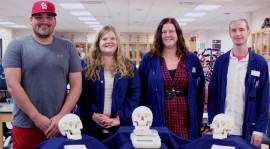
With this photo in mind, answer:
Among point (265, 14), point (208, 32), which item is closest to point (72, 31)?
point (208, 32)

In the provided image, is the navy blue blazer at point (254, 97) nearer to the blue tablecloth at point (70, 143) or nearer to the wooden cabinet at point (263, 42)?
the blue tablecloth at point (70, 143)

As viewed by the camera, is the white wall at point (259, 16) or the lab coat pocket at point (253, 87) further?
the white wall at point (259, 16)

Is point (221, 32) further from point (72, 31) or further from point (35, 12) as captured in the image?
point (35, 12)

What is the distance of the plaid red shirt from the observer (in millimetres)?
2674

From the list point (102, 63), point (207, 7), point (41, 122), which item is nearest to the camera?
point (41, 122)

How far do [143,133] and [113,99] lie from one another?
90 cm

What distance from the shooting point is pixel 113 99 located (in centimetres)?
256

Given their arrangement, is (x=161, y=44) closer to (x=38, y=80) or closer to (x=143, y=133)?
(x=38, y=80)

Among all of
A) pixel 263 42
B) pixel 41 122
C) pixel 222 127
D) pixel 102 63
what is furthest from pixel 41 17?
pixel 263 42

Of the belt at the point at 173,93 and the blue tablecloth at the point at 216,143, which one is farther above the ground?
the belt at the point at 173,93

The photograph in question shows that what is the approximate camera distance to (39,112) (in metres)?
2.40

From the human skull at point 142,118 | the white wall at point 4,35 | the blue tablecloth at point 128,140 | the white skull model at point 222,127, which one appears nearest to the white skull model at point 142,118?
the human skull at point 142,118

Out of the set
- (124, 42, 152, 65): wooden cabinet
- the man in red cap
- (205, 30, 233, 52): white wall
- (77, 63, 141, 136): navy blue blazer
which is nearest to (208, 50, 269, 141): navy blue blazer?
(77, 63, 141, 136): navy blue blazer

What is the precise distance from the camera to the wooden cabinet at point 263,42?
27.0ft
